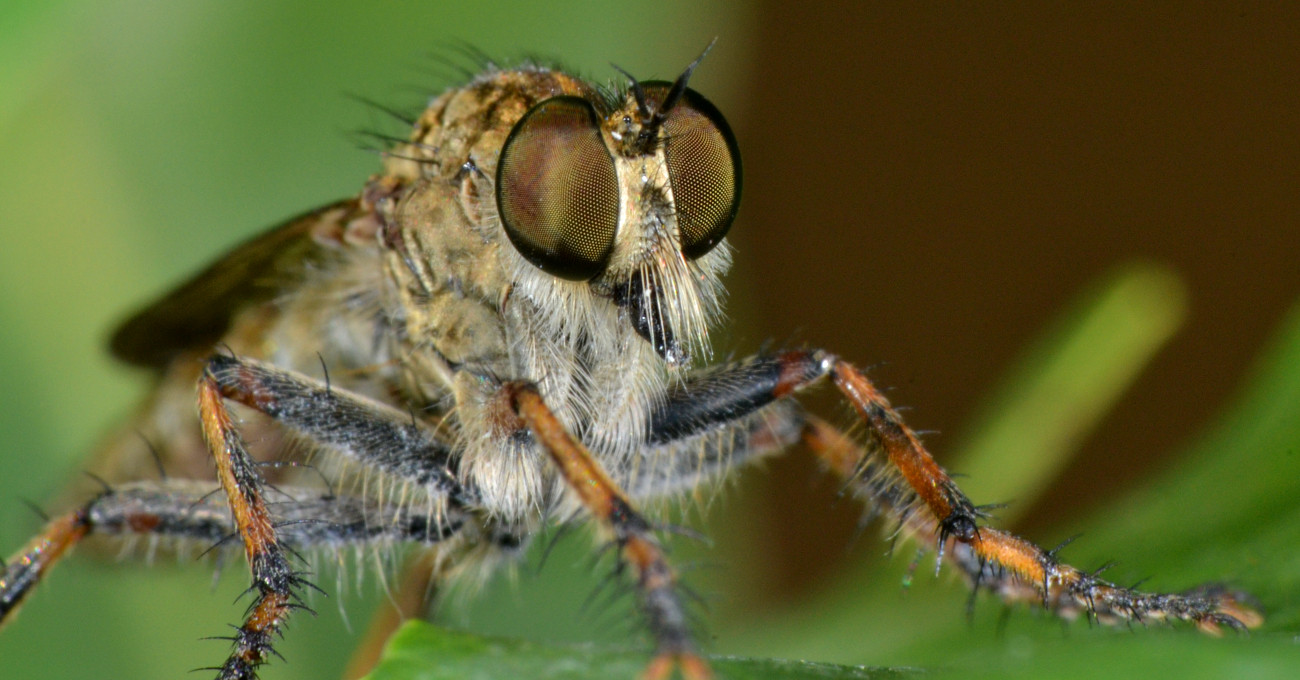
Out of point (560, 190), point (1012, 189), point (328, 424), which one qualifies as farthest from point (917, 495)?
point (1012, 189)

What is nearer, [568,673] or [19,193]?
[568,673]

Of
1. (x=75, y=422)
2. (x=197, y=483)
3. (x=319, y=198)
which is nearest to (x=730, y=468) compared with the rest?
(x=197, y=483)

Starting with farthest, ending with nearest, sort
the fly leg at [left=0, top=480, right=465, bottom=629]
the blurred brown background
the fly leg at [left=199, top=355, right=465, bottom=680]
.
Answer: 1. the blurred brown background
2. the fly leg at [left=0, top=480, right=465, bottom=629]
3. the fly leg at [left=199, top=355, right=465, bottom=680]

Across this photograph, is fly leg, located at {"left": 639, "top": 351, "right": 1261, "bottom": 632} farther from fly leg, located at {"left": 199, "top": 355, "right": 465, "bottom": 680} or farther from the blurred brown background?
the blurred brown background

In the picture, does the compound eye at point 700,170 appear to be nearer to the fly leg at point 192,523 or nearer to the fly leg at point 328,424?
the fly leg at point 328,424

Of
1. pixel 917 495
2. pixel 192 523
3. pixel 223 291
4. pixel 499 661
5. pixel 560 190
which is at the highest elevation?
pixel 560 190

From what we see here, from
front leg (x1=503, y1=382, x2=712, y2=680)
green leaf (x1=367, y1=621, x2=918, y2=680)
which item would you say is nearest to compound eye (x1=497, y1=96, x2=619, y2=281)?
front leg (x1=503, y1=382, x2=712, y2=680)

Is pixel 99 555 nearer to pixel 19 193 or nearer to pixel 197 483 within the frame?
pixel 197 483

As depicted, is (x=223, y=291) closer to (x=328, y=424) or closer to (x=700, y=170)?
(x=328, y=424)
